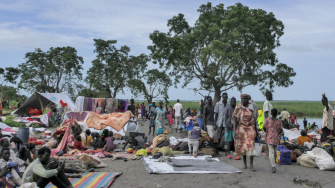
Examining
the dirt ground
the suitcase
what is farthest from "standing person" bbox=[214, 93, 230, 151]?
the dirt ground

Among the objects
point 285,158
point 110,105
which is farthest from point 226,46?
point 285,158

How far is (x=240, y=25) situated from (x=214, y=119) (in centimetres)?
1851

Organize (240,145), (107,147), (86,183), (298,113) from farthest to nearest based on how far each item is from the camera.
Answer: (298,113) < (107,147) < (240,145) < (86,183)

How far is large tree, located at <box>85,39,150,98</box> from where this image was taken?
38.5m

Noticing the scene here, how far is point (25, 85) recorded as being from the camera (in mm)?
38875

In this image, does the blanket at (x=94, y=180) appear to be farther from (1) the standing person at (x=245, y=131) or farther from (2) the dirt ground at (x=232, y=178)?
(1) the standing person at (x=245, y=131)

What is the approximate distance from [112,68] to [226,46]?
54.7ft

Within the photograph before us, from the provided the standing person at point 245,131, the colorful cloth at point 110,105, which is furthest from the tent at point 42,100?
the standing person at point 245,131

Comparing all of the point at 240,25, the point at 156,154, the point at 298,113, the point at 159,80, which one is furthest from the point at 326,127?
the point at 298,113

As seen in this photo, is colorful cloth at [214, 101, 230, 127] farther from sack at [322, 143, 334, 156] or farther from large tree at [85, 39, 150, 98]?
large tree at [85, 39, 150, 98]

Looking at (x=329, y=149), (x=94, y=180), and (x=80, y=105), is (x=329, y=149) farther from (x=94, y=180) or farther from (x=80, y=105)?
(x=80, y=105)

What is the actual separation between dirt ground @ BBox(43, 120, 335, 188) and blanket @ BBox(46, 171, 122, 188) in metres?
0.15

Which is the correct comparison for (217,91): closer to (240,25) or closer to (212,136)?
(240,25)

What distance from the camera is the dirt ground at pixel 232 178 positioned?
5883 millimetres
